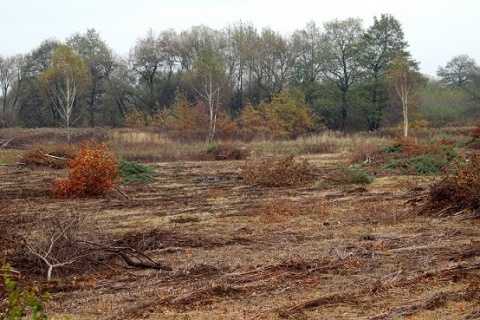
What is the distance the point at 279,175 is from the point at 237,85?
→ 39616 mm

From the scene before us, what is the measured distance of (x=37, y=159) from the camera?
2623 centimetres

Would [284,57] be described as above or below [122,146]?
above

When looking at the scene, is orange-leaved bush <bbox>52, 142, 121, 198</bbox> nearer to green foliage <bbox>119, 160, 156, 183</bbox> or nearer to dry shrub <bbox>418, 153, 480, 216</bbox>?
green foliage <bbox>119, 160, 156, 183</bbox>

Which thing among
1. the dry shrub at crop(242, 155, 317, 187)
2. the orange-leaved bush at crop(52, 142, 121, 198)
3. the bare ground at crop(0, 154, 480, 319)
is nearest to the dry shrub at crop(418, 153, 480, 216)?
the bare ground at crop(0, 154, 480, 319)

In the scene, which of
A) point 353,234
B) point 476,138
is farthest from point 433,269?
point 476,138

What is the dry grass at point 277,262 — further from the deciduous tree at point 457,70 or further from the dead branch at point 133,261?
the deciduous tree at point 457,70

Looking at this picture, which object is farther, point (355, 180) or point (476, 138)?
point (476, 138)

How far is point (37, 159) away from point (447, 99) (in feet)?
126

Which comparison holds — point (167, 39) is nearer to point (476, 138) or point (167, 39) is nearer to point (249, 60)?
point (249, 60)

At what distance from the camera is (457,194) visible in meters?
11.4

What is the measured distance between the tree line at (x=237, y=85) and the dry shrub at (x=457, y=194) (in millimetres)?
28760

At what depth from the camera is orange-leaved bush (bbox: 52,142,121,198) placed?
16406 millimetres

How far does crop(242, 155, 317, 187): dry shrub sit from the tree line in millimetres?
23073

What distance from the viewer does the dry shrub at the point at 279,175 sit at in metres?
18.1
